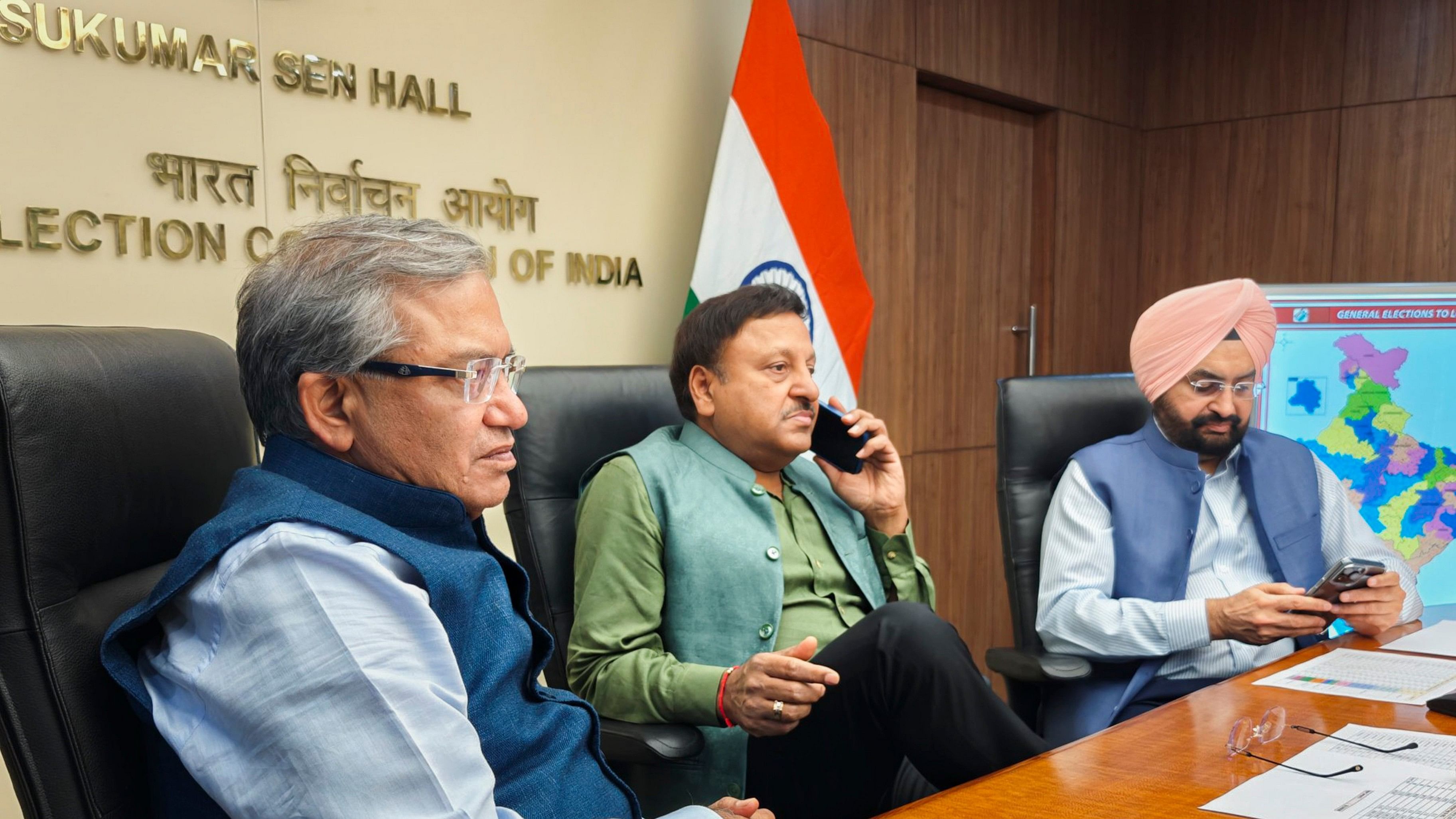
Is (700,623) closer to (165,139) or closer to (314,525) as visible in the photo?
(314,525)

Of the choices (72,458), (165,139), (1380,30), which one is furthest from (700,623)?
(1380,30)

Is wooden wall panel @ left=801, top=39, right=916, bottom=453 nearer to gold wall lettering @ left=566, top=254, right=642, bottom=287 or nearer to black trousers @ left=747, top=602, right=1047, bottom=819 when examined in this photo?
gold wall lettering @ left=566, top=254, right=642, bottom=287

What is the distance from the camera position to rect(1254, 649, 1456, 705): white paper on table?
148cm

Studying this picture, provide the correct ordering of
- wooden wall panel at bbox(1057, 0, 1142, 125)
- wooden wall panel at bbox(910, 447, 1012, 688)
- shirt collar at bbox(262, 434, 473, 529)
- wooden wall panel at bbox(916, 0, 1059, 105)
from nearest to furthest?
shirt collar at bbox(262, 434, 473, 529) → wooden wall panel at bbox(916, 0, 1059, 105) → wooden wall panel at bbox(910, 447, 1012, 688) → wooden wall panel at bbox(1057, 0, 1142, 125)

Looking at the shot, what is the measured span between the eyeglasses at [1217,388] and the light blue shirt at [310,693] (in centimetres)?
163

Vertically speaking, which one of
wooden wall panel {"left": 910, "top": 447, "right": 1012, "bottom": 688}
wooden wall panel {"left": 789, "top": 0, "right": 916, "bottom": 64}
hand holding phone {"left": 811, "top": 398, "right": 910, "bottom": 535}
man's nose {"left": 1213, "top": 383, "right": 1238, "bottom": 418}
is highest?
wooden wall panel {"left": 789, "top": 0, "right": 916, "bottom": 64}

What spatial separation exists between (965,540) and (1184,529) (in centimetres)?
217

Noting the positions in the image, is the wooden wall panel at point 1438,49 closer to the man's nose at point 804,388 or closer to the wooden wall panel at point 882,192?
the wooden wall panel at point 882,192

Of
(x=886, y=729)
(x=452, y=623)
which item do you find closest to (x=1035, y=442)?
(x=886, y=729)

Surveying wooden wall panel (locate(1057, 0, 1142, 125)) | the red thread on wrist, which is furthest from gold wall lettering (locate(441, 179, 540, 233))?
wooden wall panel (locate(1057, 0, 1142, 125))

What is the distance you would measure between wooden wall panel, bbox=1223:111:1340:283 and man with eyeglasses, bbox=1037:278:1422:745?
9.52 ft

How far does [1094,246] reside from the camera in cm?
481

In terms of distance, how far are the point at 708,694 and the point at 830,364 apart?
1632mm

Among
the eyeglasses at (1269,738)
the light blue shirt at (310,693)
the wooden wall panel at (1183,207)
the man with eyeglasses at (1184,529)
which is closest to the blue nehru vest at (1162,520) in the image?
the man with eyeglasses at (1184,529)
